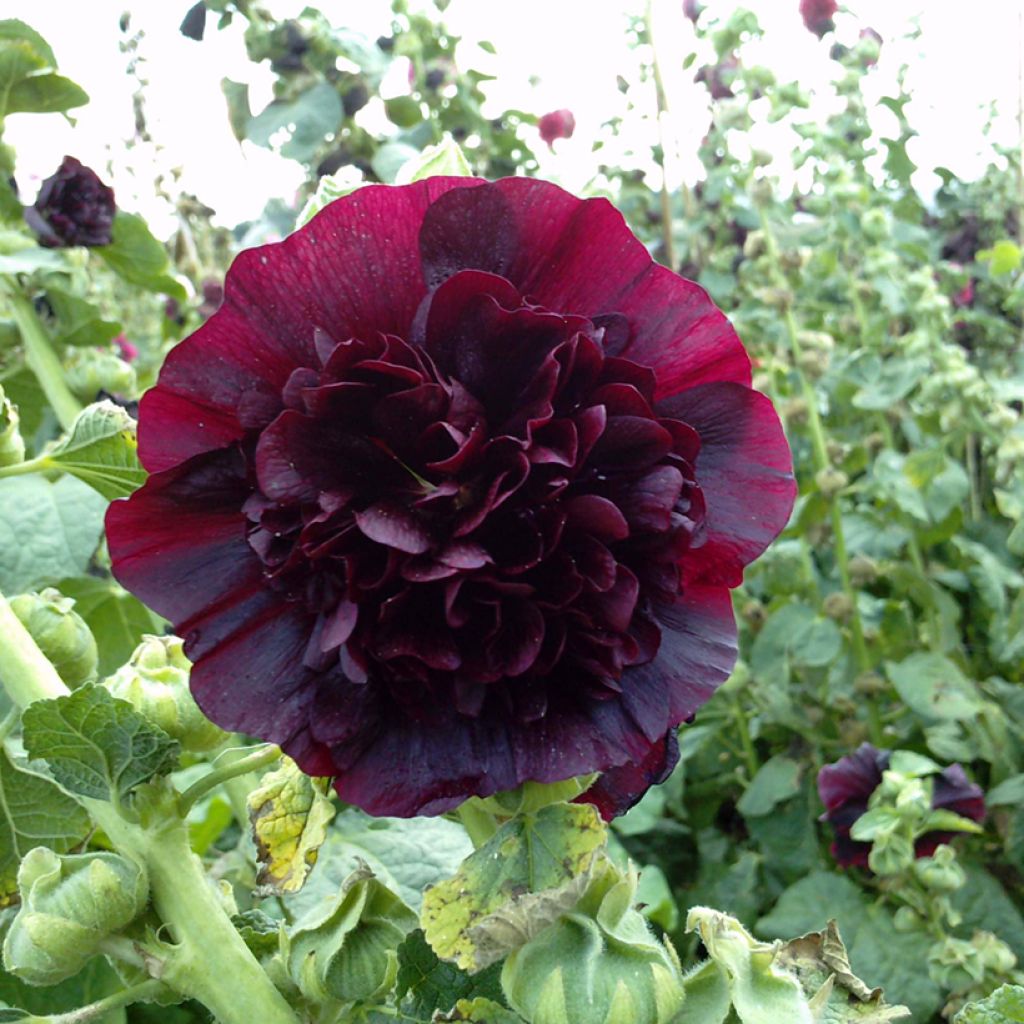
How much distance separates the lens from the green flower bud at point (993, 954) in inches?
42.9

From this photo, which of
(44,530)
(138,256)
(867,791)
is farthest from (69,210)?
(867,791)

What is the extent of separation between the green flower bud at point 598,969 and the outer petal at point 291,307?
20cm

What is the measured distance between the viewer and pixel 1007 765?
1.48m

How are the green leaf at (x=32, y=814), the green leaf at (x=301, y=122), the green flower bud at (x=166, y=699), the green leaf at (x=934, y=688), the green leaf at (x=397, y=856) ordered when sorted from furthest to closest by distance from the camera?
the green leaf at (x=301, y=122) → the green leaf at (x=934, y=688) → the green leaf at (x=397, y=856) → the green leaf at (x=32, y=814) → the green flower bud at (x=166, y=699)

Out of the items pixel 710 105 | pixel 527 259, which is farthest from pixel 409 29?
pixel 527 259

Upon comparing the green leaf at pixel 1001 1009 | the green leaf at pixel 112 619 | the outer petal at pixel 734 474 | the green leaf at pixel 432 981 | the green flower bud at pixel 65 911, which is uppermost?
the outer petal at pixel 734 474

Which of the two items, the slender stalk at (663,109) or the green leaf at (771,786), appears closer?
the green leaf at (771,786)

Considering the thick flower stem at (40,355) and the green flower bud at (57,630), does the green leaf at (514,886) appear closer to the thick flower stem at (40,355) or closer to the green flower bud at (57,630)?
the green flower bud at (57,630)

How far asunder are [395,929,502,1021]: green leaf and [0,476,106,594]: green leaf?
489 millimetres

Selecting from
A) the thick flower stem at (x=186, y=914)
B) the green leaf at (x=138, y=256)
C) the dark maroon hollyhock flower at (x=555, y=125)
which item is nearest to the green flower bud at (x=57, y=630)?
the thick flower stem at (x=186, y=914)

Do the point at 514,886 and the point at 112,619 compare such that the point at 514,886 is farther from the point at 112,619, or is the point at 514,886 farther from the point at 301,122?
the point at 301,122

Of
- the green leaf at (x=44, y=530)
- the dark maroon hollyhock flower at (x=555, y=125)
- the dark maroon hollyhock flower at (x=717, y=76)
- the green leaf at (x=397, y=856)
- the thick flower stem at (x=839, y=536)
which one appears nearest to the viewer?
the green leaf at (x=397, y=856)

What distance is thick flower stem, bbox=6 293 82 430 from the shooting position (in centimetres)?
108

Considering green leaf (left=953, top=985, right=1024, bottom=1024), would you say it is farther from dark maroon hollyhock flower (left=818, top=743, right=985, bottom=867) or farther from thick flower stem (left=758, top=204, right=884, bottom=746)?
thick flower stem (left=758, top=204, right=884, bottom=746)
